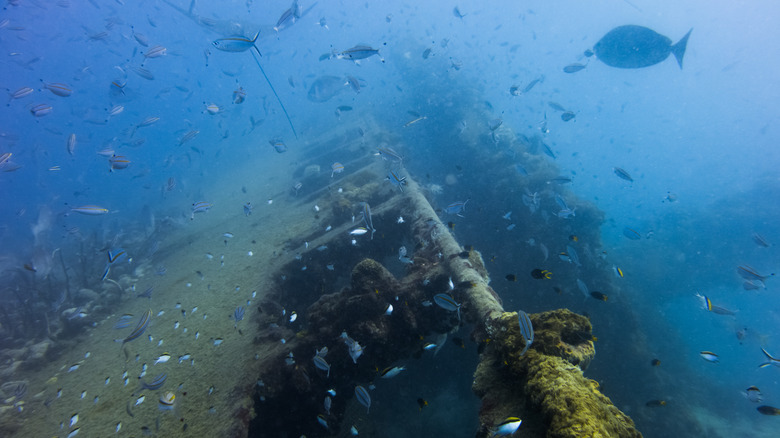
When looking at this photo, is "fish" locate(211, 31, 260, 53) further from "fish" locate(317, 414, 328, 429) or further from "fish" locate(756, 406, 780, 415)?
"fish" locate(756, 406, 780, 415)

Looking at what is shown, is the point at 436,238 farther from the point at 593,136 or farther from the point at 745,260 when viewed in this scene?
the point at 593,136

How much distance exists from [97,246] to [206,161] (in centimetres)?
3889

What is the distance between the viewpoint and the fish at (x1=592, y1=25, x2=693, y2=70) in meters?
9.42

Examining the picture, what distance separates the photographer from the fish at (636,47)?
30.9 feet

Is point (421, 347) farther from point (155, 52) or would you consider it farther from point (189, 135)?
point (155, 52)

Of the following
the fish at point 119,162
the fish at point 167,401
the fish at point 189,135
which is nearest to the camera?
the fish at point 167,401

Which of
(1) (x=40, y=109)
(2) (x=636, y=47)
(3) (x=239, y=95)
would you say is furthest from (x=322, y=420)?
(2) (x=636, y=47)

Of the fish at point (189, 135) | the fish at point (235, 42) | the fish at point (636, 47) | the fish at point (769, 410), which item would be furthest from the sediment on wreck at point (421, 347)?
the fish at point (636, 47)

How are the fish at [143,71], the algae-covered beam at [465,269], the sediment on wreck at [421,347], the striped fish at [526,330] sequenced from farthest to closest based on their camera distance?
1. the fish at [143,71]
2. the algae-covered beam at [465,269]
3. the striped fish at [526,330]
4. the sediment on wreck at [421,347]

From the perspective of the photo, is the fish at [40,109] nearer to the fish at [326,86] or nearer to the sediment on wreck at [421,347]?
the sediment on wreck at [421,347]

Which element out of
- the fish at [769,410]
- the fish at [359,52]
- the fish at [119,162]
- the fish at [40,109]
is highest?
the fish at [359,52]

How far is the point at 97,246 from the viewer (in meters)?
17.6

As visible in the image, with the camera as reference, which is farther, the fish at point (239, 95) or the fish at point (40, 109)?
the fish at point (239, 95)

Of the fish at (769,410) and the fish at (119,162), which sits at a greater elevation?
the fish at (119,162)
